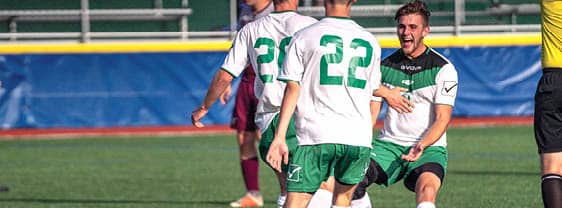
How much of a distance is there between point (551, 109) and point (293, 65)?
181 centimetres

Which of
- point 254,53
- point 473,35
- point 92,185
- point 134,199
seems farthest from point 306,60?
point 473,35

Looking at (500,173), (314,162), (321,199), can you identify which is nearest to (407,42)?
(321,199)

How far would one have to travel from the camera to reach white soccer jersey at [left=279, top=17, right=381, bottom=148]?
7211 millimetres

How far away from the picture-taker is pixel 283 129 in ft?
22.8

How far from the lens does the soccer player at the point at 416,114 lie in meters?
8.52

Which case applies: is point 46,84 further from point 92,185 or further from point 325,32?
point 325,32

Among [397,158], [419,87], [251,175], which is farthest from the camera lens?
[251,175]

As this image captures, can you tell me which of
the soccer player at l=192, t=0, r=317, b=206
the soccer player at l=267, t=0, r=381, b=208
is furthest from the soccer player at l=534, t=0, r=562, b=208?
the soccer player at l=192, t=0, r=317, b=206

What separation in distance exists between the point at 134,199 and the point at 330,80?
5.42 metres

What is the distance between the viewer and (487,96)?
80.3ft

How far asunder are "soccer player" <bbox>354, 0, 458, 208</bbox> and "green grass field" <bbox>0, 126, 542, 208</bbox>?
100 inches

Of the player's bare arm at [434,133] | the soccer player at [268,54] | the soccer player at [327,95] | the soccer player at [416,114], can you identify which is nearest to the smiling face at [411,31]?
the soccer player at [416,114]

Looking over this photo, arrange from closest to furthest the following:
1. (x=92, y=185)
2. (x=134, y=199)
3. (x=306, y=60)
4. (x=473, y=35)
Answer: (x=306, y=60) → (x=134, y=199) → (x=92, y=185) → (x=473, y=35)

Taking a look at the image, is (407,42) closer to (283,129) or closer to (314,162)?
(314,162)
